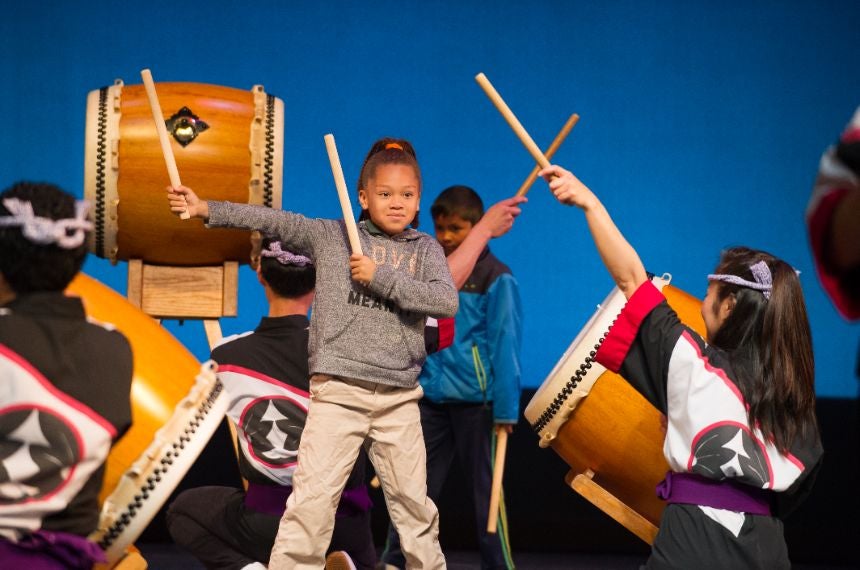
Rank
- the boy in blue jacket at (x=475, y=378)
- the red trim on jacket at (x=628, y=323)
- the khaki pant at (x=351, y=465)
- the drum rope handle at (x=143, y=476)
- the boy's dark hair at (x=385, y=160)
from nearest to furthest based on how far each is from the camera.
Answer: the drum rope handle at (x=143, y=476) → the red trim on jacket at (x=628, y=323) → the khaki pant at (x=351, y=465) → the boy's dark hair at (x=385, y=160) → the boy in blue jacket at (x=475, y=378)

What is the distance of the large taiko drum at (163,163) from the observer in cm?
251

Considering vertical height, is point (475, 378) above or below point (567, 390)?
below

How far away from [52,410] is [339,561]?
3.07ft

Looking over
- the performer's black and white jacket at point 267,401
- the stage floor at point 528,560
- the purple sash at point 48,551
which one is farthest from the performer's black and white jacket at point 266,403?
the stage floor at point 528,560

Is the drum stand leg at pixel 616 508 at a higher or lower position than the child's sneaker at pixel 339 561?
higher

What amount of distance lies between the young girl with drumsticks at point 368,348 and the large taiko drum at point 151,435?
1.21 feet

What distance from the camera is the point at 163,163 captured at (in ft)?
8.30

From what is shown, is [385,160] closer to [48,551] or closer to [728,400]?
[728,400]

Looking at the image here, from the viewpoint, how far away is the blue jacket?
3254 millimetres

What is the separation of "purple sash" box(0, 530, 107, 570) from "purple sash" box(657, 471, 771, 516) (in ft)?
3.24

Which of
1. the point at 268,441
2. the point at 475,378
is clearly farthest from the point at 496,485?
the point at 268,441

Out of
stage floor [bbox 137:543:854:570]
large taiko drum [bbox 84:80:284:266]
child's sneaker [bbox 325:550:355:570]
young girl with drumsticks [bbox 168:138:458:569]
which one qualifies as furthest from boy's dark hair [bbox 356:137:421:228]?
stage floor [bbox 137:543:854:570]

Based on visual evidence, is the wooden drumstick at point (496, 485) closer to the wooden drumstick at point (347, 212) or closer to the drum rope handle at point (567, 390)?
the drum rope handle at point (567, 390)

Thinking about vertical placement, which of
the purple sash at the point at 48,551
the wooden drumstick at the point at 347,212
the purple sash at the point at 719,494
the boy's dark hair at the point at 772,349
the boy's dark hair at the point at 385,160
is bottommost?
the purple sash at the point at 48,551
